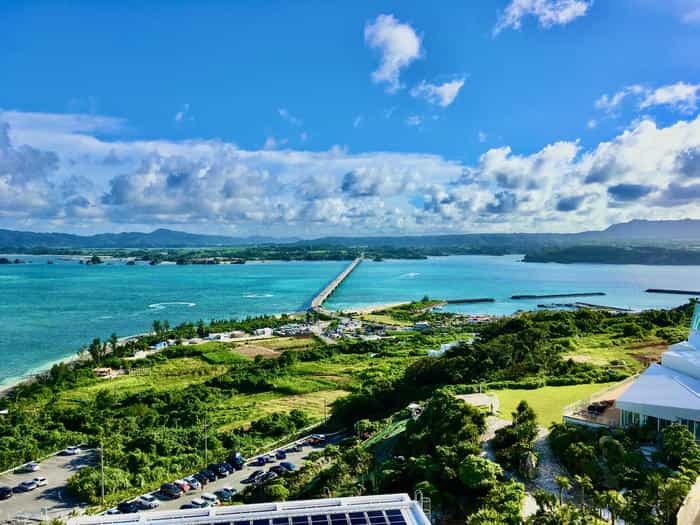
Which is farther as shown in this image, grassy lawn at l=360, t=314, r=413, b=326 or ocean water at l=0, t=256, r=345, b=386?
grassy lawn at l=360, t=314, r=413, b=326

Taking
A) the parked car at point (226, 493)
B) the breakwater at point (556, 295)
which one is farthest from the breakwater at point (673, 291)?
the parked car at point (226, 493)

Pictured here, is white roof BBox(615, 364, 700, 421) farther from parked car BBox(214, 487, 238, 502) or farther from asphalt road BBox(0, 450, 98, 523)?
asphalt road BBox(0, 450, 98, 523)

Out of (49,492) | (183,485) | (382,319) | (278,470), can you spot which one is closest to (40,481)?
(49,492)

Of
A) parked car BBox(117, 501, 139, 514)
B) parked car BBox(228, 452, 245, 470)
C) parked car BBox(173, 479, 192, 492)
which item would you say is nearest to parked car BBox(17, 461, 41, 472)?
parked car BBox(117, 501, 139, 514)

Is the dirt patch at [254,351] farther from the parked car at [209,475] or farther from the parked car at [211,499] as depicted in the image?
the parked car at [211,499]

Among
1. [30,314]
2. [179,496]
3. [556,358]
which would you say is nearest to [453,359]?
[556,358]

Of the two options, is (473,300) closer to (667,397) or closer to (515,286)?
(515,286)
